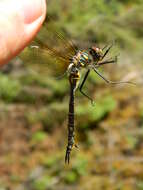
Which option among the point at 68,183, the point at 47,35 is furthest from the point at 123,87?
the point at 47,35

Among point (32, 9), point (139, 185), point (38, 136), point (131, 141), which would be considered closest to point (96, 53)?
point (32, 9)

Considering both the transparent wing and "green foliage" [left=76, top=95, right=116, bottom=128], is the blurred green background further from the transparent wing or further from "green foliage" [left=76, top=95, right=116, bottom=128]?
the transparent wing

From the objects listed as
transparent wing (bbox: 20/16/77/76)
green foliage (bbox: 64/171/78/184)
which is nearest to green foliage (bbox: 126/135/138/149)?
green foliage (bbox: 64/171/78/184)

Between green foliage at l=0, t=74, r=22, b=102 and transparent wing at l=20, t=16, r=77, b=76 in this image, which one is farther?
green foliage at l=0, t=74, r=22, b=102

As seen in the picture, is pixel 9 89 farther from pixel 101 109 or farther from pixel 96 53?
pixel 96 53

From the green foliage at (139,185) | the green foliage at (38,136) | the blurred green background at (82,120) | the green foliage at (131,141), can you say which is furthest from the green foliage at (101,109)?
the green foliage at (139,185)

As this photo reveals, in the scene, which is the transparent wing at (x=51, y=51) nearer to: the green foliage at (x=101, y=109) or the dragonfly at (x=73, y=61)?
the dragonfly at (x=73, y=61)
